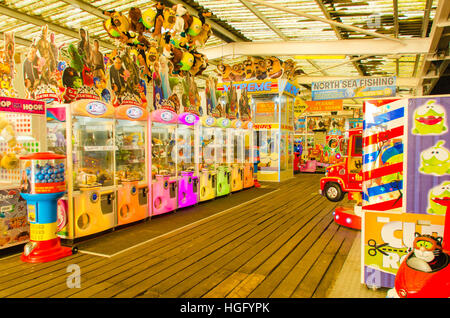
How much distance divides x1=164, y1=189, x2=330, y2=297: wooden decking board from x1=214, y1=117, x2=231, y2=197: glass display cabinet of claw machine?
265 centimetres

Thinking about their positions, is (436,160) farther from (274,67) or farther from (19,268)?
(274,67)

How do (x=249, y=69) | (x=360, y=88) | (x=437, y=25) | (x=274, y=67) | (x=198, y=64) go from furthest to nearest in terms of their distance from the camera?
(x=249, y=69), (x=274, y=67), (x=360, y=88), (x=198, y=64), (x=437, y=25)

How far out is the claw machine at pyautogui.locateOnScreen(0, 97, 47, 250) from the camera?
14.0 feet

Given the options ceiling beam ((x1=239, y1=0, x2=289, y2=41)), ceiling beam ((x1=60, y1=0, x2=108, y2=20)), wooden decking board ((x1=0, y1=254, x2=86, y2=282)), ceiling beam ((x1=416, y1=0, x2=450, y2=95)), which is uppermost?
ceiling beam ((x1=239, y1=0, x2=289, y2=41))

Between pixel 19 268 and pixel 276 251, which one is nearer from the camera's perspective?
pixel 19 268

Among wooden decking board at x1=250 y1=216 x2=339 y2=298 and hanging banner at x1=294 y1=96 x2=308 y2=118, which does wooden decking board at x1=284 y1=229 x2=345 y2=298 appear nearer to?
wooden decking board at x1=250 y1=216 x2=339 y2=298

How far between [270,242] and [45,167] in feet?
10.3

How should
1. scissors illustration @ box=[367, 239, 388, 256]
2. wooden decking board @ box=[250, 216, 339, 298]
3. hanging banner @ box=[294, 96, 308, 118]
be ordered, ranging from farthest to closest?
hanging banner @ box=[294, 96, 308, 118] → wooden decking board @ box=[250, 216, 339, 298] → scissors illustration @ box=[367, 239, 388, 256]

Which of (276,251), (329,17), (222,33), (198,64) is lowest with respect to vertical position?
(276,251)

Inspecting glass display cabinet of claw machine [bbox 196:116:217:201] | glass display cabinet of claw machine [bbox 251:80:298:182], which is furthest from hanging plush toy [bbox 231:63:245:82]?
glass display cabinet of claw machine [bbox 196:116:217:201]

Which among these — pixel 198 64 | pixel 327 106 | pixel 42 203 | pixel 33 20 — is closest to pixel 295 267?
pixel 42 203

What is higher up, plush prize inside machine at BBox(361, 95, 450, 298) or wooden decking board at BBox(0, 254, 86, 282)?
plush prize inside machine at BBox(361, 95, 450, 298)

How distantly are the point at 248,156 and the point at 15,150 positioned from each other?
6.97 meters

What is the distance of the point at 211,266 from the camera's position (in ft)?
12.7
